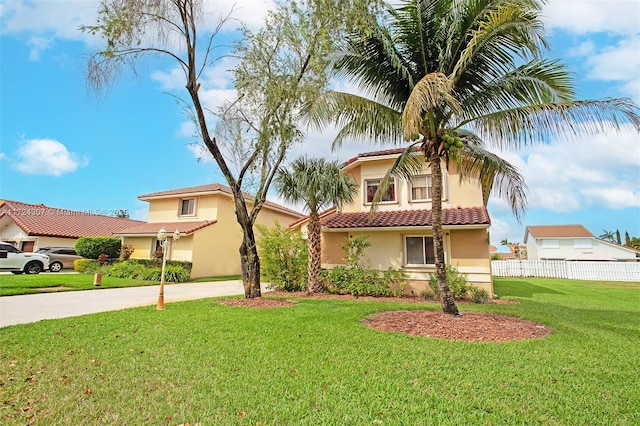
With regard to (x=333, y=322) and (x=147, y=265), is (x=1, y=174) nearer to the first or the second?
(x=147, y=265)

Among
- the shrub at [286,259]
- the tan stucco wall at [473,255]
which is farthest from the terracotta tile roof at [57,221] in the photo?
the tan stucco wall at [473,255]

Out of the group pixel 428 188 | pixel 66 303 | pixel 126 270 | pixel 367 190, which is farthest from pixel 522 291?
pixel 126 270

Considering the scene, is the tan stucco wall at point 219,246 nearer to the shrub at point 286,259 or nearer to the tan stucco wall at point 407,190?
the shrub at point 286,259

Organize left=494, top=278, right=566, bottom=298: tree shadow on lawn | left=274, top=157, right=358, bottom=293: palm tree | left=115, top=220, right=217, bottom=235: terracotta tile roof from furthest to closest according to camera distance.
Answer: left=115, top=220, right=217, bottom=235: terracotta tile roof, left=494, top=278, right=566, bottom=298: tree shadow on lawn, left=274, top=157, right=358, bottom=293: palm tree

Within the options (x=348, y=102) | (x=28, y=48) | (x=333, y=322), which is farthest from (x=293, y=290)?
(x=28, y=48)

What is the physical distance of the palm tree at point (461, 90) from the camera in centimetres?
679

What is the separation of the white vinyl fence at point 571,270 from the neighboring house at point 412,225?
58.4 feet

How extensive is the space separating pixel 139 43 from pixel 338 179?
792 cm

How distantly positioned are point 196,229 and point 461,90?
57.5 feet

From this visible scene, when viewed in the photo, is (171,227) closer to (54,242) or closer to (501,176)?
(54,242)

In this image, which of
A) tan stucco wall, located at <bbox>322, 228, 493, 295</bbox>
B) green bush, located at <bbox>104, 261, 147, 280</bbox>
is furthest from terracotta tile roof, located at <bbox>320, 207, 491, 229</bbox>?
green bush, located at <bbox>104, 261, 147, 280</bbox>

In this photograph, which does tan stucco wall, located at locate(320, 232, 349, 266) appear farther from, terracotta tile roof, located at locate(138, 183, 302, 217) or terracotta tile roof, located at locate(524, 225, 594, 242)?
terracotta tile roof, located at locate(524, 225, 594, 242)

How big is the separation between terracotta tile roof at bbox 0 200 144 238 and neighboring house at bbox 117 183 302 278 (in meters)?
5.01

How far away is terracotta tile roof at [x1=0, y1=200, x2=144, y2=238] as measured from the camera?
2508 centimetres
